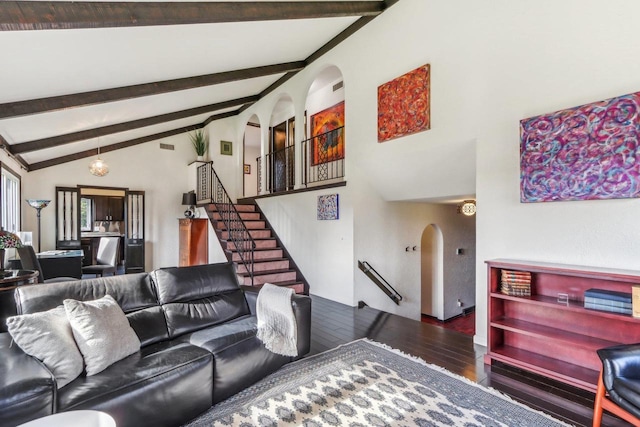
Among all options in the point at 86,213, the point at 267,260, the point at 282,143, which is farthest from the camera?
the point at 86,213

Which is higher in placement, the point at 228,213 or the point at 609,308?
the point at 228,213

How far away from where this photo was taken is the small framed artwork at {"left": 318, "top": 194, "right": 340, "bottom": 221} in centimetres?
527

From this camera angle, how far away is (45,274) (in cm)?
536

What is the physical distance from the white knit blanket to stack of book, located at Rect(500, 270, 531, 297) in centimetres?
202

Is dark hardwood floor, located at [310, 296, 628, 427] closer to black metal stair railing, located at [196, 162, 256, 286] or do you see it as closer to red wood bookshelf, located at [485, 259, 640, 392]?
red wood bookshelf, located at [485, 259, 640, 392]

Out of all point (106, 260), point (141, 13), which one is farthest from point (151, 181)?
point (141, 13)

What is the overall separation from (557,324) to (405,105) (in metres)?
2.97

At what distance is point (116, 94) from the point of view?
13.8 ft

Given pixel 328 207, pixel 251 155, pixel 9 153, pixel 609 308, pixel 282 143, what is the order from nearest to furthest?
pixel 609 308
pixel 9 153
pixel 328 207
pixel 282 143
pixel 251 155

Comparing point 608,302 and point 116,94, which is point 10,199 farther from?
point 608,302

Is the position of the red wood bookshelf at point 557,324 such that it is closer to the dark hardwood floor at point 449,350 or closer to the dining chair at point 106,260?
the dark hardwood floor at point 449,350

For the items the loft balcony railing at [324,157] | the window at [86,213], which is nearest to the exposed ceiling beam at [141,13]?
the loft balcony railing at [324,157]

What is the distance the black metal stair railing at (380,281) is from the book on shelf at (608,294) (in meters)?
Answer: 2.88

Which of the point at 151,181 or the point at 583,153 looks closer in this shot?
the point at 583,153
